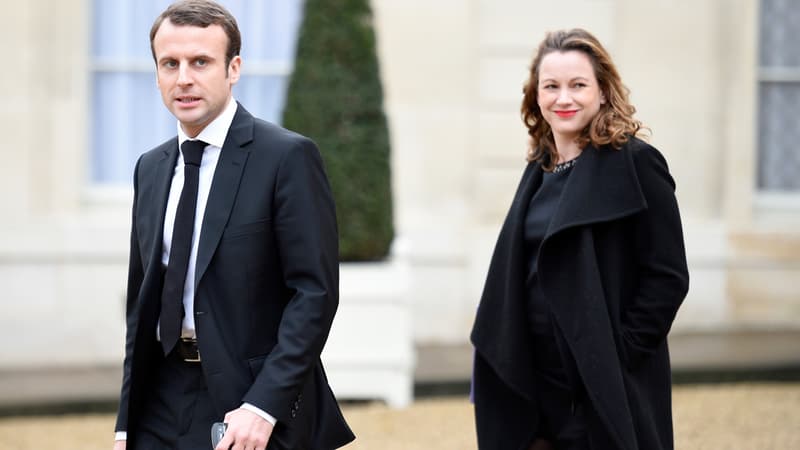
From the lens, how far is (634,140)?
132 inches

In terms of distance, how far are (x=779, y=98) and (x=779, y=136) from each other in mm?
356


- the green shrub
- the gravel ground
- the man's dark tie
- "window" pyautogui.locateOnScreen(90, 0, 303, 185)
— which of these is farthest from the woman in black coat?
"window" pyautogui.locateOnScreen(90, 0, 303, 185)

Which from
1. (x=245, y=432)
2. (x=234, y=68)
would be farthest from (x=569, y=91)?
(x=245, y=432)

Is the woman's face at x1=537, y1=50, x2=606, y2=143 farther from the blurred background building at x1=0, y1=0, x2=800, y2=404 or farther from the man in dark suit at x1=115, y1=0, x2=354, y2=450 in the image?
the blurred background building at x1=0, y1=0, x2=800, y2=404

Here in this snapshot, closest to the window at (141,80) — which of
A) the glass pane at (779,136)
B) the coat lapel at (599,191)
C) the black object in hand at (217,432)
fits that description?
the glass pane at (779,136)

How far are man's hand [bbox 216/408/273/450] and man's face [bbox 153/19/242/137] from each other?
0.76m

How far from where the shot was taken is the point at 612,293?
10.7ft

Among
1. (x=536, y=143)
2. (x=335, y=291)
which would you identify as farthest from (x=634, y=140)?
(x=335, y=291)

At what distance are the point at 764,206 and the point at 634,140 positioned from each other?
738 cm

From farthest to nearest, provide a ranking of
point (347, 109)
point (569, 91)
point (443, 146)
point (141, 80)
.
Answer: point (443, 146), point (141, 80), point (347, 109), point (569, 91)

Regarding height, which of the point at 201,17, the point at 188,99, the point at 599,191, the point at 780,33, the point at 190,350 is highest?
the point at 780,33

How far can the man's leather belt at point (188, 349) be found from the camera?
2748 mm

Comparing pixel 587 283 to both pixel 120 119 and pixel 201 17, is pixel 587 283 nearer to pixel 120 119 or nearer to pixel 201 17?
pixel 201 17

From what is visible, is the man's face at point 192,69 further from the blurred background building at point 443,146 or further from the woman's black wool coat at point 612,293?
the blurred background building at point 443,146
